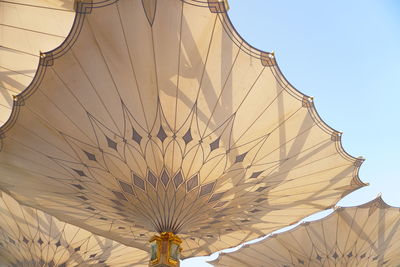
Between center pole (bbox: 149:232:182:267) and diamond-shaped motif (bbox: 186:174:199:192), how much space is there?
76.3 inches

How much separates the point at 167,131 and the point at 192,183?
2078 mm

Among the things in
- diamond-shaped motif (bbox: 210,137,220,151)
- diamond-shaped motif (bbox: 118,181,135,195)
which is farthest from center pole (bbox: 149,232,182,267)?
diamond-shaped motif (bbox: 210,137,220,151)

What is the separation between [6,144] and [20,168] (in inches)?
43.5

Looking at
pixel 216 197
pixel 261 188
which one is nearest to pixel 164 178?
pixel 216 197

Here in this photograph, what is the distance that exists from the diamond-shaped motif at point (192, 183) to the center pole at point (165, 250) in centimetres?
194

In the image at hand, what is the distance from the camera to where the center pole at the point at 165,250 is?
11.5 meters

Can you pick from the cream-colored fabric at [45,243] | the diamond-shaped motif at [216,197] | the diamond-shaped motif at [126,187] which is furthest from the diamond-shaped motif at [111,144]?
the cream-colored fabric at [45,243]

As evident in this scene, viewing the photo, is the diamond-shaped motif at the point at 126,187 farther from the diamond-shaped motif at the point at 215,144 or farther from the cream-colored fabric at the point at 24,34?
the cream-colored fabric at the point at 24,34

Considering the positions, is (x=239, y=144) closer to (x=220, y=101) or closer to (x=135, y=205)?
(x=220, y=101)

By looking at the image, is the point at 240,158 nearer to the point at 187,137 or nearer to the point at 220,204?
the point at 187,137

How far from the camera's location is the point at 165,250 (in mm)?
11703

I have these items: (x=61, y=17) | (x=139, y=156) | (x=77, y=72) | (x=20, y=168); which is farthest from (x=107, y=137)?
(x=61, y=17)

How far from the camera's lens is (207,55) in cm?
807

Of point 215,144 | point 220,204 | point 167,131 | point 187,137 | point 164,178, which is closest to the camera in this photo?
point 167,131
